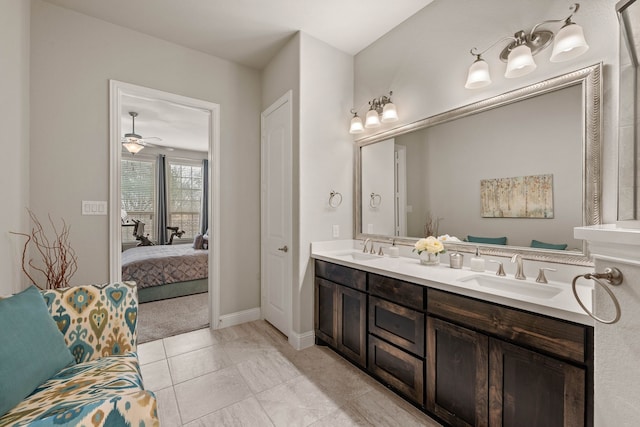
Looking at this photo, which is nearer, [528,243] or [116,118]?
[528,243]

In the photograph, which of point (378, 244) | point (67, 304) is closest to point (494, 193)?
point (378, 244)

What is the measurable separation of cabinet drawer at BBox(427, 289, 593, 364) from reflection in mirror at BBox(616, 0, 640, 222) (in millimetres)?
458

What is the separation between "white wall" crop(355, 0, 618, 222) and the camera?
4.42ft

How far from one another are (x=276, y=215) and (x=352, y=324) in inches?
51.6

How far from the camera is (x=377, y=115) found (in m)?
2.50

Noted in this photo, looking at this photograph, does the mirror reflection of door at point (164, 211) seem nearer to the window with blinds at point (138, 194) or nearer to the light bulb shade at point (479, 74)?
the window with blinds at point (138, 194)

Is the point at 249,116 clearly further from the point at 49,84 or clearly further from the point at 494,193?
the point at 494,193

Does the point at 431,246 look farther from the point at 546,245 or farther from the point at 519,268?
the point at 546,245

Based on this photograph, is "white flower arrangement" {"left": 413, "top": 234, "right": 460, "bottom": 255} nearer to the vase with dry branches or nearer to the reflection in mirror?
the reflection in mirror

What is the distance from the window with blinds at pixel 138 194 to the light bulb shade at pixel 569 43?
23.6 feet

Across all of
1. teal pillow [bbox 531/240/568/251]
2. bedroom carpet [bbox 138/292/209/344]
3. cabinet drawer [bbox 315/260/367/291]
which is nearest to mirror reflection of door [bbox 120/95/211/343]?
bedroom carpet [bbox 138/292/209/344]

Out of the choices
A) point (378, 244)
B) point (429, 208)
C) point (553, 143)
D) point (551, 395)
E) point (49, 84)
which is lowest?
point (551, 395)

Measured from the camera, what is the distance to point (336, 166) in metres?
2.73

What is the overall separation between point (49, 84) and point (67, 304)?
1.85 m
